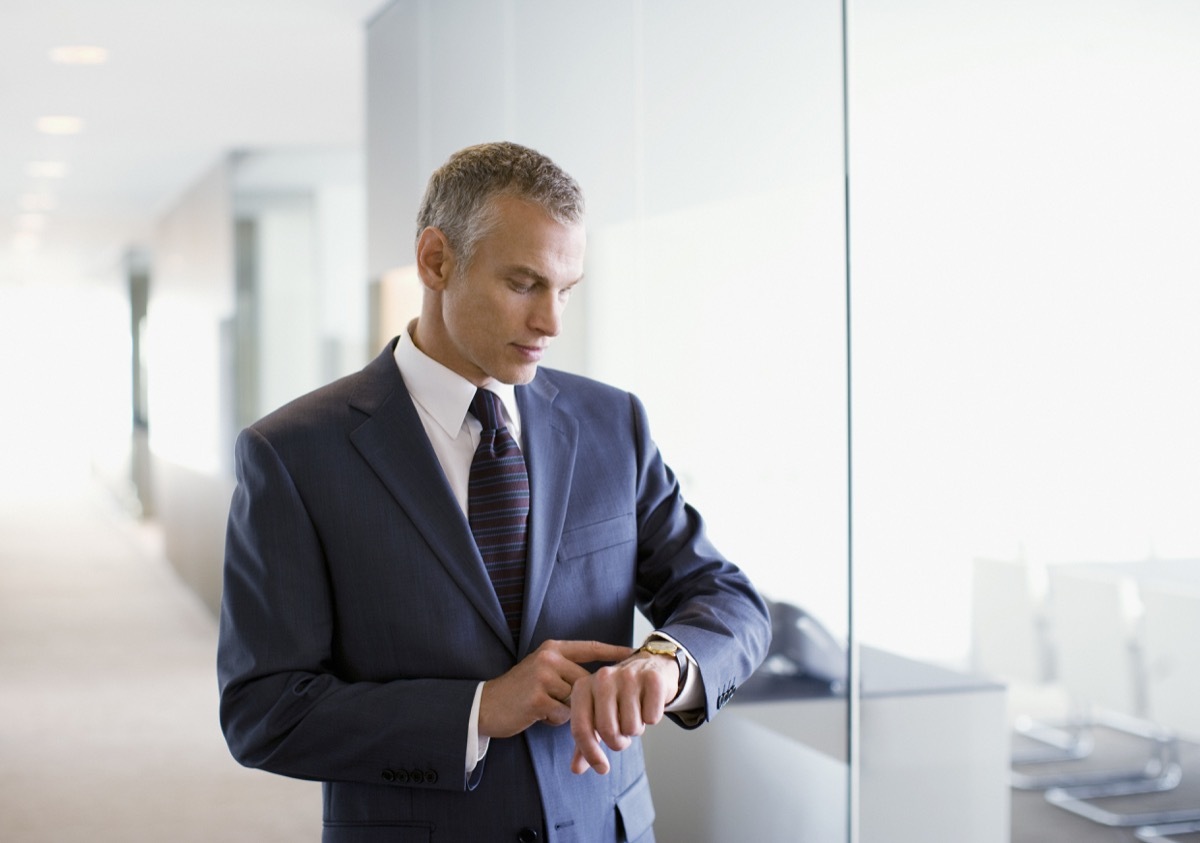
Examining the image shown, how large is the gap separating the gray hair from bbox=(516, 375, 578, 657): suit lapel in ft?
0.83

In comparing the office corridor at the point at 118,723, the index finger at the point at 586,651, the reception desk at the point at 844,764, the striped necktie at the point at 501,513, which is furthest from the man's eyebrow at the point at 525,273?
the office corridor at the point at 118,723

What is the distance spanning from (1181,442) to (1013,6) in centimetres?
82

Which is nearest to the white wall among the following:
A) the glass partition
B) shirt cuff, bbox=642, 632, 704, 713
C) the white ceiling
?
the glass partition

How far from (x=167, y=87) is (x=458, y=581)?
21.9 feet

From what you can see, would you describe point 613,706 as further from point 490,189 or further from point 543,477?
point 490,189

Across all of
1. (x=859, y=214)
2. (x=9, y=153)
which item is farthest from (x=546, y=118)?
(x=9, y=153)

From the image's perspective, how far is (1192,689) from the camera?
74.5 inches

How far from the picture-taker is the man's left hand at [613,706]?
4.40ft

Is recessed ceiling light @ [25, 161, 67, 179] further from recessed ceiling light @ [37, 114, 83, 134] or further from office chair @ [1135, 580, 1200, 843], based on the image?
office chair @ [1135, 580, 1200, 843]

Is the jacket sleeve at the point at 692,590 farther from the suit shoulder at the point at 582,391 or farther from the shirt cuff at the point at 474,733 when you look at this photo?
the shirt cuff at the point at 474,733

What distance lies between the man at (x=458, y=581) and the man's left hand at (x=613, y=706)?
0.03 meters

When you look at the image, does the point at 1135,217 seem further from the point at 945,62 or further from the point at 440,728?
the point at 440,728

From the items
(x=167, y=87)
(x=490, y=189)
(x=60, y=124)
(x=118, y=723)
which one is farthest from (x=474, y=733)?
(x=60, y=124)

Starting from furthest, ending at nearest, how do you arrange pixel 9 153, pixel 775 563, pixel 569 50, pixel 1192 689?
1. pixel 9 153
2. pixel 569 50
3. pixel 775 563
4. pixel 1192 689
